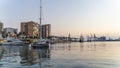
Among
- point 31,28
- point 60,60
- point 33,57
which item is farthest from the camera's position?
point 31,28

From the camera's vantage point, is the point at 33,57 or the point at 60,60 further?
the point at 33,57

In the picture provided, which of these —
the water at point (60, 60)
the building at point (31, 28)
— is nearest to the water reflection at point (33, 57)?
the water at point (60, 60)

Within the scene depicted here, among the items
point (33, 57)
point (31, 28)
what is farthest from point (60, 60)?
point (31, 28)

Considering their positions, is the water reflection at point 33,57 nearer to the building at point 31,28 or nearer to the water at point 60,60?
the water at point 60,60

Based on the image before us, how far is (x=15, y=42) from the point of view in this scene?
275 feet

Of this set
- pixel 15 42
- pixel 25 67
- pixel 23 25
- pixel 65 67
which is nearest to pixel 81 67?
pixel 65 67

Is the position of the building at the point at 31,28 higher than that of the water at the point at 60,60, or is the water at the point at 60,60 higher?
the building at the point at 31,28

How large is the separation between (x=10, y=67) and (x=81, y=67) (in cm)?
459

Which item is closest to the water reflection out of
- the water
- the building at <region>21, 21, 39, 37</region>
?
the water

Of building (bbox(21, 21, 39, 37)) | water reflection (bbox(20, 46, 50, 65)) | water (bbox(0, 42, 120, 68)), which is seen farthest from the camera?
building (bbox(21, 21, 39, 37))

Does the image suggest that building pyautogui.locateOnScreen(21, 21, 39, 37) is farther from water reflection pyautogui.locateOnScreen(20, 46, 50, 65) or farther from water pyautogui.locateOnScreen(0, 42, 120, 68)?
water pyautogui.locateOnScreen(0, 42, 120, 68)

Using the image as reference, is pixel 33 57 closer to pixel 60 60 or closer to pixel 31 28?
pixel 60 60

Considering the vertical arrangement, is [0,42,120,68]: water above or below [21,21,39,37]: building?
below

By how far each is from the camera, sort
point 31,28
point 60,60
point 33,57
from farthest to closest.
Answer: point 31,28
point 33,57
point 60,60
